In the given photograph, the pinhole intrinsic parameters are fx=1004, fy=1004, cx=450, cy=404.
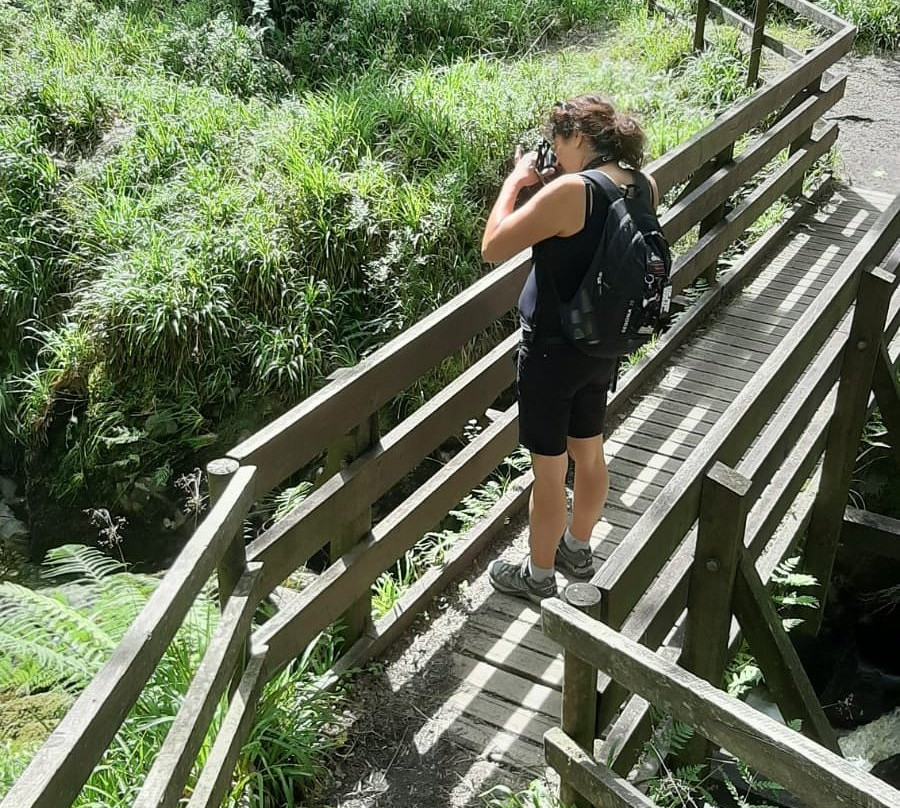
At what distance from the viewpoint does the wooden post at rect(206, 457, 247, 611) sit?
9.81 ft

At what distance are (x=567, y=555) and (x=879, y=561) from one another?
11.8 ft

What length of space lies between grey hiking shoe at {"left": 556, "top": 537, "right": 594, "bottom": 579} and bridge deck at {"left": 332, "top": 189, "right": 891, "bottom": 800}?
0.08m

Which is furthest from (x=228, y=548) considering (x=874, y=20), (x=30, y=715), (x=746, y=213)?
(x=874, y=20)

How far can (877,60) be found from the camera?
41.3ft

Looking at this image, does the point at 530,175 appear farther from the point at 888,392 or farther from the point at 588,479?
the point at 888,392

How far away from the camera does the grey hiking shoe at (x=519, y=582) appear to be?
4086 mm

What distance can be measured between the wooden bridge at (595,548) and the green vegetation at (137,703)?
0.65 ft

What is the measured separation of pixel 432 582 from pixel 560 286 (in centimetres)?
149

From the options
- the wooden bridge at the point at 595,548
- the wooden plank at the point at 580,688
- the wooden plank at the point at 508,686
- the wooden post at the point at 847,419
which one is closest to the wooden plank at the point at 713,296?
the wooden bridge at the point at 595,548

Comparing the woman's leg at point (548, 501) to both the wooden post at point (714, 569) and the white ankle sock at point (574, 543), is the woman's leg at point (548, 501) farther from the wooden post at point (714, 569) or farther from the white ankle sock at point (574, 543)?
the wooden post at point (714, 569)

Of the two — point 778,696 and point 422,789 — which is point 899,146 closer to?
point 778,696

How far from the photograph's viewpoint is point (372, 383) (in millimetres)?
3621

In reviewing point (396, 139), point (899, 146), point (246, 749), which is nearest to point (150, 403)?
point (396, 139)

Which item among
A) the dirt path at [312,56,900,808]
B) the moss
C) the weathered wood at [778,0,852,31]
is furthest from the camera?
the weathered wood at [778,0,852,31]
